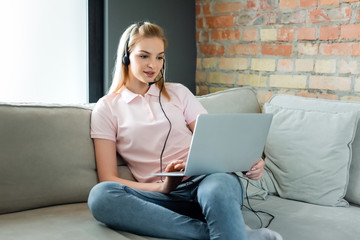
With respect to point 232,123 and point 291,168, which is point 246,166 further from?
point 291,168

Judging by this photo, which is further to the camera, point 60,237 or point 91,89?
point 91,89

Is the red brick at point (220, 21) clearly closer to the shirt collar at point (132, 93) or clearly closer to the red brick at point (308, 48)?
the red brick at point (308, 48)

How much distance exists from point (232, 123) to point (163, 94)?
606mm

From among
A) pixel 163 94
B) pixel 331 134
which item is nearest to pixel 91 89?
pixel 163 94

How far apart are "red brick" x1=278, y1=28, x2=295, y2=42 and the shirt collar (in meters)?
1.01

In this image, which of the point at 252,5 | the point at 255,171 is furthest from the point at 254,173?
the point at 252,5

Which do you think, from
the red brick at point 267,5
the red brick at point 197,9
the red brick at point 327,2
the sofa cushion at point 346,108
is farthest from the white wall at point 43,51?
the red brick at point 327,2

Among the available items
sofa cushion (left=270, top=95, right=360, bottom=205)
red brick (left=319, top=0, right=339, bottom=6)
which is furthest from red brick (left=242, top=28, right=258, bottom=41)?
sofa cushion (left=270, top=95, right=360, bottom=205)

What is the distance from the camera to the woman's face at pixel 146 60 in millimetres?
2057

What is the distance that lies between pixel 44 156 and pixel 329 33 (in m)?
1.57

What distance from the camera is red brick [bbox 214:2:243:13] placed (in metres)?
3.04

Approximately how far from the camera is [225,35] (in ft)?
10.3

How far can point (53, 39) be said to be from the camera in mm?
2814

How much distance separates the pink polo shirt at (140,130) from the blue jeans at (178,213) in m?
0.27
